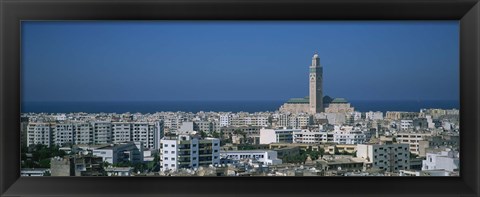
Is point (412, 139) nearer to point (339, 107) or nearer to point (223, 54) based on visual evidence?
point (339, 107)

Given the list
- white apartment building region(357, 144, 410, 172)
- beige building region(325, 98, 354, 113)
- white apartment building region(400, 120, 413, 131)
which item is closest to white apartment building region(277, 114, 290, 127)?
beige building region(325, 98, 354, 113)

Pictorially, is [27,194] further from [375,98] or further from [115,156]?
[375,98]

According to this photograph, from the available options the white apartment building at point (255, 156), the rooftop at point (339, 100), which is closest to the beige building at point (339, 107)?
the rooftop at point (339, 100)

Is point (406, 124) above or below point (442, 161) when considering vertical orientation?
above

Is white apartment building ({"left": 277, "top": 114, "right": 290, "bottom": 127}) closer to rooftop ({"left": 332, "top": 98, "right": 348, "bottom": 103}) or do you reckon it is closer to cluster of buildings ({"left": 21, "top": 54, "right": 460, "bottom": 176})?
cluster of buildings ({"left": 21, "top": 54, "right": 460, "bottom": 176})

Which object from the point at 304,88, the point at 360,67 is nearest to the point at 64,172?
the point at 304,88
